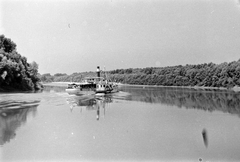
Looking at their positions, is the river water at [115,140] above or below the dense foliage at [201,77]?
below

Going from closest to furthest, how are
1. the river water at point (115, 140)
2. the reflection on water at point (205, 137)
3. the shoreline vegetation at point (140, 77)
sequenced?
1. the river water at point (115, 140)
2. the reflection on water at point (205, 137)
3. the shoreline vegetation at point (140, 77)

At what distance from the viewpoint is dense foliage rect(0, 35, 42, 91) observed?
29295 millimetres

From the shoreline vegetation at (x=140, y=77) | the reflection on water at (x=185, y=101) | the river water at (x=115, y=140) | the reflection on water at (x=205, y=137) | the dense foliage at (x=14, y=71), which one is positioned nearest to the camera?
the river water at (x=115, y=140)

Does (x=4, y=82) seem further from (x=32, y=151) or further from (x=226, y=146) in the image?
(x=226, y=146)

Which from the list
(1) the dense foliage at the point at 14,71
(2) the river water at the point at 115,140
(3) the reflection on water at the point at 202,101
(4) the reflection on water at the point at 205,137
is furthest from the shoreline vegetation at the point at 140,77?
(4) the reflection on water at the point at 205,137

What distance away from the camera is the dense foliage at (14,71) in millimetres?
29295

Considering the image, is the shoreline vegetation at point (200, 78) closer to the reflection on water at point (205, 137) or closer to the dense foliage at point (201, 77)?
the dense foliage at point (201, 77)

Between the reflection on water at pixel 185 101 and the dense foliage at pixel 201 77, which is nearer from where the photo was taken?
the reflection on water at pixel 185 101

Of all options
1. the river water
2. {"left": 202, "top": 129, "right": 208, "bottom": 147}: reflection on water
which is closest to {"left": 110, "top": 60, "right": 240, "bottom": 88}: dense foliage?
the river water

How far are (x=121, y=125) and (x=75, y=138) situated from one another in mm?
3336

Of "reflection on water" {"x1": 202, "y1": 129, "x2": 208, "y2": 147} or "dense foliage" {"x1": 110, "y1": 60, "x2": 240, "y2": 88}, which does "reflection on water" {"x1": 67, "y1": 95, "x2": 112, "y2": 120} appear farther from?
"dense foliage" {"x1": 110, "y1": 60, "x2": 240, "y2": 88}

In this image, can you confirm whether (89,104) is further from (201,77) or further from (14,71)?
(201,77)

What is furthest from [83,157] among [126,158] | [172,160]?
[172,160]

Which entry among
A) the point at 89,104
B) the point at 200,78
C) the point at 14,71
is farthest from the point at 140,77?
the point at 89,104
